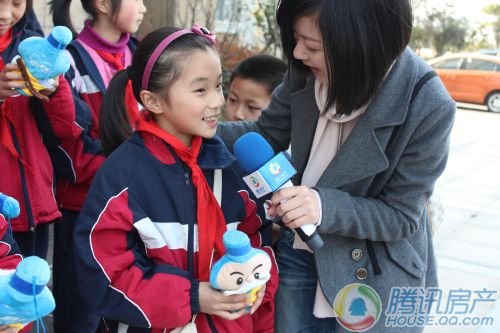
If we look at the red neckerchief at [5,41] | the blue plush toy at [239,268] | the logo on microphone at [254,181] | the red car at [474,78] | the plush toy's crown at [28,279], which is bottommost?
the red car at [474,78]

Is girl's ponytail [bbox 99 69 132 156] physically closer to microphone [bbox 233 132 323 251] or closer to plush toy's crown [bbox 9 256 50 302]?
microphone [bbox 233 132 323 251]

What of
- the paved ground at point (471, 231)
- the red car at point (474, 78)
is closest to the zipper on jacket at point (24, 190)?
the paved ground at point (471, 231)

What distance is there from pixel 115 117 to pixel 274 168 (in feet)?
2.85

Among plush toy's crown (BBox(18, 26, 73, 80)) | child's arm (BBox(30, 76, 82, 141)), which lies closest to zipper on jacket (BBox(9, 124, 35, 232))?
child's arm (BBox(30, 76, 82, 141))

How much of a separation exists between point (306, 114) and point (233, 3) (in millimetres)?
6776

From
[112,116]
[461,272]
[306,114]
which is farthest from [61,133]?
[461,272]

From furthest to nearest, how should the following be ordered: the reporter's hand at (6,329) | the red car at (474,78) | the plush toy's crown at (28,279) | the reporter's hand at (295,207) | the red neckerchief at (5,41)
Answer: the red car at (474,78) < the red neckerchief at (5,41) < the reporter's hand at (295,207) < the reporter's hand at (6,329) < the plush toy's crown at (28,279)

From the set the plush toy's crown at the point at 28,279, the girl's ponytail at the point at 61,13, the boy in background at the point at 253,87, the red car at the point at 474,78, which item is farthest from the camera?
the red car at the point at 474,78

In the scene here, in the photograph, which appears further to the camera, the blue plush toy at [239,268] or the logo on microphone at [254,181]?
the logo on microphone at [254,181]

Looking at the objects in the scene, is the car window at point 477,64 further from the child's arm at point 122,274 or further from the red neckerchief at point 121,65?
the child's arm at point 122,274

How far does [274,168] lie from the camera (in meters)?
1.73

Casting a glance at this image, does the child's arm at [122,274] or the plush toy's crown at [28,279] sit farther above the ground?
the plush toy's crown at [28,279]

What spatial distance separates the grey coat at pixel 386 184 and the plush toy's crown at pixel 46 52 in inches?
31.2

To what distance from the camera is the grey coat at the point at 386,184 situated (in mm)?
1808
